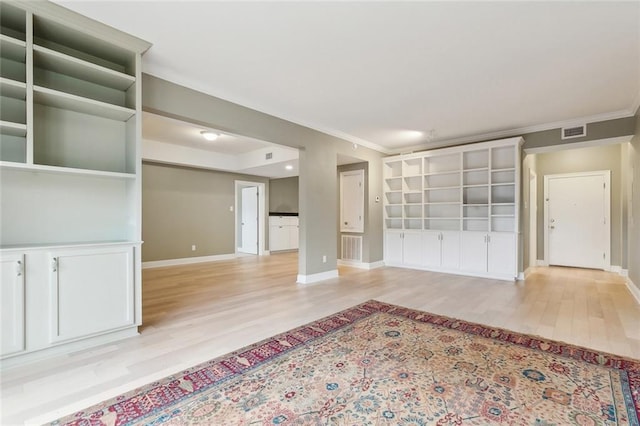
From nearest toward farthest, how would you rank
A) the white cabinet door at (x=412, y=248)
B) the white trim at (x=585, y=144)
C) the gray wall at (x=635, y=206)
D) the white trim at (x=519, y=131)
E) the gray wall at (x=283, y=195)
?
1. the gray wall at (x=635, y=206)
2. the white trim at (x=519, y=131)
3. the white trim at (x=585, y=144)
4. the white cabinet door at (x=412, y=248)
5. the gray wall at (x=283, y=195)

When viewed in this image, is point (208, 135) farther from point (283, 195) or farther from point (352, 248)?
point (283, 195)

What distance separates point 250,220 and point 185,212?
89.4 inches

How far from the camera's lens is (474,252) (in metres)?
5.31

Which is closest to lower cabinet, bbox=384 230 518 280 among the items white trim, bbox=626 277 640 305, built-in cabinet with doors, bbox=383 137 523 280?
built-in cabinet with doors, bbox=383 137 523 280

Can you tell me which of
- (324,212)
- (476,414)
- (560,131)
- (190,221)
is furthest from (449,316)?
(190,221)

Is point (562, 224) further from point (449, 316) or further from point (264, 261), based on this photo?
point (264, 261)

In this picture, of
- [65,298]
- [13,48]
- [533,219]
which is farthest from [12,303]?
[533,219]

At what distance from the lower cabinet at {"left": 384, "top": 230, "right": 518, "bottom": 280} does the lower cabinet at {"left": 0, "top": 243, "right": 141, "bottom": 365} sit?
4891 mm

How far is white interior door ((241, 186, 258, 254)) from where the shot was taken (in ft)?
28.5

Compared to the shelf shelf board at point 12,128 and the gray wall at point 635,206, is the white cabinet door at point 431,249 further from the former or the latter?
the shelf shelf board at point 12,128

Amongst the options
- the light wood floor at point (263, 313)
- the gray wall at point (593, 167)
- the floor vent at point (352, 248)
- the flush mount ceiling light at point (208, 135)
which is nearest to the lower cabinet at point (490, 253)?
the light wood floor at point (263, 313)

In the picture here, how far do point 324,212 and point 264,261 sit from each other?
9.31ft

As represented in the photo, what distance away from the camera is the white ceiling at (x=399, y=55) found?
7.15 ft

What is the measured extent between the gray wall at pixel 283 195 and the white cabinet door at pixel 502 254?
6253mm
